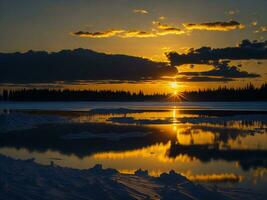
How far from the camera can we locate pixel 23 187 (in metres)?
8.16

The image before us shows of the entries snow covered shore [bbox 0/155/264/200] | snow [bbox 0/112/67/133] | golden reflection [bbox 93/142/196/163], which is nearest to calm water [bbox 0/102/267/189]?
golden reflection [bbox 93/142/196/163]

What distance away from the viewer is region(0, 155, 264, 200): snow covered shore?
314 inches

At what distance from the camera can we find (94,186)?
8.77 metres

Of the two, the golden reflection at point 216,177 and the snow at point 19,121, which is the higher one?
the snow at point 19,121

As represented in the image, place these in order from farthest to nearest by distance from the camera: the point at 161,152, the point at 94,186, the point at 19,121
→ 1. the point at 19,121
2. the point at 161,152
3. the point at 94,186

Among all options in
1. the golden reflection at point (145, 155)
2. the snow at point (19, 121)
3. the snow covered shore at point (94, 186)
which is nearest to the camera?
the snow covered shore at point (94, 186)

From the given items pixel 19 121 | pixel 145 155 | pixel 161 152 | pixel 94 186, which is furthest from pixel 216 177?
pixel 19 121

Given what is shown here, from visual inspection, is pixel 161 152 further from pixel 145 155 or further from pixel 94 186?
pixel 94 186

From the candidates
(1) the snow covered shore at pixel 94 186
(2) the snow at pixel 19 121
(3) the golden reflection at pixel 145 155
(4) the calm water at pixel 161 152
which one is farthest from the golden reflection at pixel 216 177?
(2) the snow at pixel 19 121

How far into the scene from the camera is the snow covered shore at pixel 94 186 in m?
7.97

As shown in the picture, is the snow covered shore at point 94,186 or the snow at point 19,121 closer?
the snow covered shore at point 94,186

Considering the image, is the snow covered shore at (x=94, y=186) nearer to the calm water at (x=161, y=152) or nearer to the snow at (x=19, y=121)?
the calm water at (x=161, y=152)

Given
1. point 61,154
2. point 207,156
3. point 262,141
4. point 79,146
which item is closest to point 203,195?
point 207,156

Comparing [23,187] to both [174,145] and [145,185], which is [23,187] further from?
[174,145]
